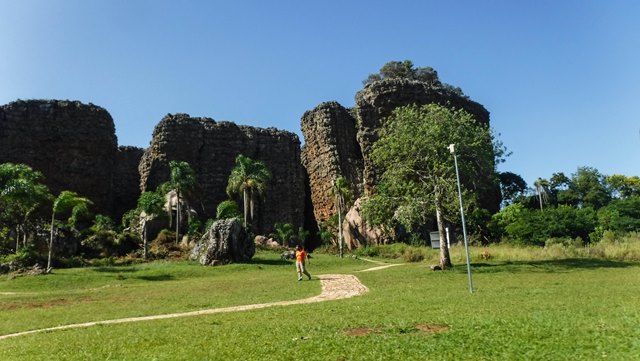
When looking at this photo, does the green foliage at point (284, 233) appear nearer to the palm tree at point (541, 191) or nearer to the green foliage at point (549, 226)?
the green foliage at point (549, 226)

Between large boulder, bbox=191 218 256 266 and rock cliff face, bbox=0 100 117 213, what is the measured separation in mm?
31829

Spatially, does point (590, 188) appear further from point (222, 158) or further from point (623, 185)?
point (222, 158)

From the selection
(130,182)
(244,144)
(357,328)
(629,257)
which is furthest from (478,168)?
(130,182)

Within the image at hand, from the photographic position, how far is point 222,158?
7369 centimetres

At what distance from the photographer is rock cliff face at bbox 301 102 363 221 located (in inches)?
2847

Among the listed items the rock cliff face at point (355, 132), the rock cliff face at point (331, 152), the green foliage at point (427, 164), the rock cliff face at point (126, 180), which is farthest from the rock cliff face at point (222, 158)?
the green foliage at point (427, 164)

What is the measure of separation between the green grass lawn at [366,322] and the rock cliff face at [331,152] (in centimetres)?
4461

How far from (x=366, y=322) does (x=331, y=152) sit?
2372 inches

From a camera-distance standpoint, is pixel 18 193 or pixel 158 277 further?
pixel 18 193

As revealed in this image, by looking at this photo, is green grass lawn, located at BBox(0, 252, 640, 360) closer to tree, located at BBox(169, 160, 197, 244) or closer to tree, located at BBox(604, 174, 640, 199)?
tree, located at BBox(169, 160, 197, 244)

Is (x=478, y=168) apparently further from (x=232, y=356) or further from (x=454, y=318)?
(x=232, y=356)

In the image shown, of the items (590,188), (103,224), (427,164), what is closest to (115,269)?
(103,224)

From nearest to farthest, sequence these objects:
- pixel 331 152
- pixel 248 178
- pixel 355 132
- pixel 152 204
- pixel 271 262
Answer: pixel 271 262 < pixel 152 204 < pixel 248 178 < pixel 331 152 < pixel 355 132

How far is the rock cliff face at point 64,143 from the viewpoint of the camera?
64.5 m
